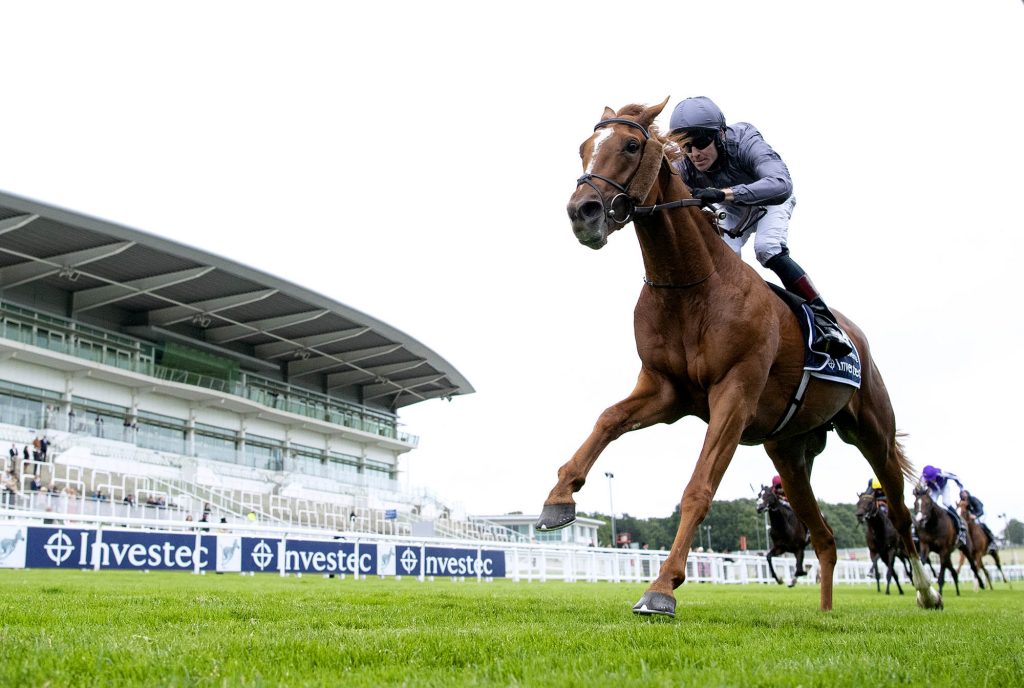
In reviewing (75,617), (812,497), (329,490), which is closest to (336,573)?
(812,497)

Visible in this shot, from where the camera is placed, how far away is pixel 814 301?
6020mm

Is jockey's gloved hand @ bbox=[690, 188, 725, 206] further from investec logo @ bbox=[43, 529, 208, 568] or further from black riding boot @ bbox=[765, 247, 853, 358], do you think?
investec logo @ bbox=[43, 529, 208, 568]

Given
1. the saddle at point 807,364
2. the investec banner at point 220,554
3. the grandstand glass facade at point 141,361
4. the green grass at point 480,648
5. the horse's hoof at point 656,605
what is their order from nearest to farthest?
the green grass at point 480,648
the horse's hoof at point 656,605
the saddle at point 807,364
the investec banner at point 220,554
the grandstand glass facade at point 141,361

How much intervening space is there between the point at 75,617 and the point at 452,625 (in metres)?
1.86

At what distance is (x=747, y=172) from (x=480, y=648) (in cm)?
393

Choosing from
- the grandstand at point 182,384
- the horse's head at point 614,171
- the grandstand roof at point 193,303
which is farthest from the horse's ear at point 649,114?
the grandstand roof at point 193,303

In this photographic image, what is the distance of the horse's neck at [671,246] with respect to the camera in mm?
5324

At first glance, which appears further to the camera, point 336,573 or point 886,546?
point 336,573

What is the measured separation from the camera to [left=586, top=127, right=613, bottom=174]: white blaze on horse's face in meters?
5.02

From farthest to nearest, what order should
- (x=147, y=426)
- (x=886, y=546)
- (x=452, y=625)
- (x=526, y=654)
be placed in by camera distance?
(x=147, y=426)
(x=886, y=546)
(x=452, y=625)
(x=526, y=654)

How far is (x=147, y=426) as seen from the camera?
158ft

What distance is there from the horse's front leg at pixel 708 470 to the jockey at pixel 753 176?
1000mm

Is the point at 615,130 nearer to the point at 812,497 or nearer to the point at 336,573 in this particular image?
the point at 812,497

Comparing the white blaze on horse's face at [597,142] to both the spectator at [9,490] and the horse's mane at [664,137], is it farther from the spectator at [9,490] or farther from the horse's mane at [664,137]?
the spectator at [9,490]
